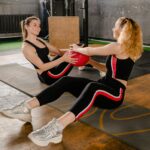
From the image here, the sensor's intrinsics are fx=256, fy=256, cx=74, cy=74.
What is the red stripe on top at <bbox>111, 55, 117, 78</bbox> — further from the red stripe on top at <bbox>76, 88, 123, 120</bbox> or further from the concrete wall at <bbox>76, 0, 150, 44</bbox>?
the concrete wall at <bbox>76, 0, 150, 44</bbox>

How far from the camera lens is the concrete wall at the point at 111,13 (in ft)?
22.9

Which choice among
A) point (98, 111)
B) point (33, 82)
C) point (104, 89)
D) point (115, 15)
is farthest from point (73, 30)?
point (104, 89)

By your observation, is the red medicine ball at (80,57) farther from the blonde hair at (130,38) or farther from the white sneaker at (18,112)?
the white sneaker at (18,112)

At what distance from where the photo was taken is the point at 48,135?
1897 millimetres

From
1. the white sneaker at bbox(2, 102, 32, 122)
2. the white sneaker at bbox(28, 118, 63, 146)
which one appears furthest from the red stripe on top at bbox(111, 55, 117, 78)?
the white sneaker at bbox(2, 102, 32, 122)

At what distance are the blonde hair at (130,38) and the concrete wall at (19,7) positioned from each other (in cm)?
702

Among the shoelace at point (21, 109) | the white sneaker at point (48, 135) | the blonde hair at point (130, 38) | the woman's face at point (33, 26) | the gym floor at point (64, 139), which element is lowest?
the gym floor at point (64, 139)

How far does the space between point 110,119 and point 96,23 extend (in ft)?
20.7

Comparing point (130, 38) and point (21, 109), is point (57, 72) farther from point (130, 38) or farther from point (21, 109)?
point (130, 38)

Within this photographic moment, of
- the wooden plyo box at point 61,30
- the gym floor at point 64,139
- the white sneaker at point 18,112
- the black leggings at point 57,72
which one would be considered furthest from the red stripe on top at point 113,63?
the wooden plyo box at point 61,30

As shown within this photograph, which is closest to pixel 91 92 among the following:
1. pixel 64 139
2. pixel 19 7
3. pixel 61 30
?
pixel 64 139

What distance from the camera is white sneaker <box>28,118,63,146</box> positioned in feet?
6.16

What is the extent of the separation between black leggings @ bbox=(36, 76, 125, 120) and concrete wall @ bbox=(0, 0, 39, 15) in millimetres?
6839

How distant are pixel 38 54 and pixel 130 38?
129cm
